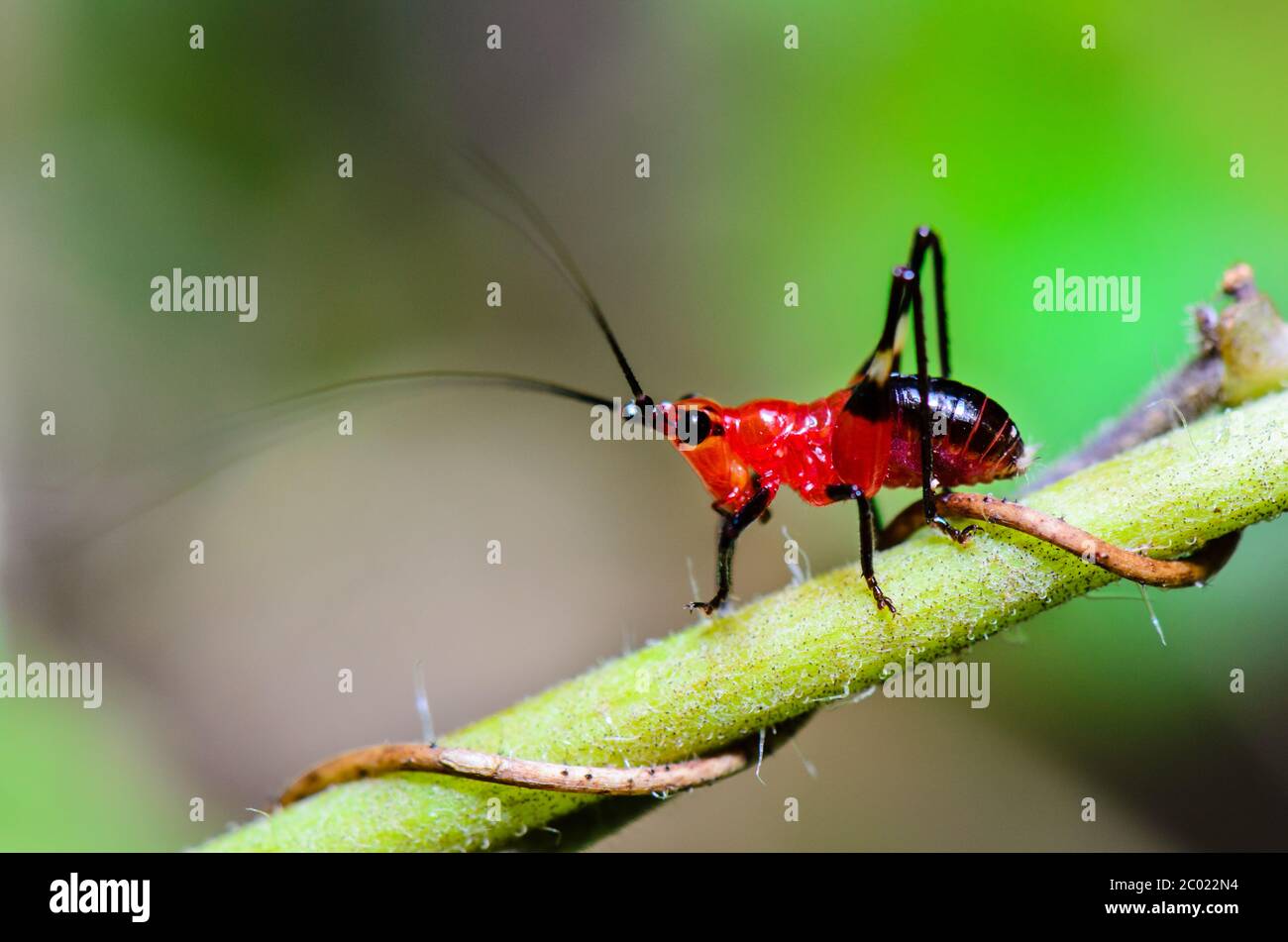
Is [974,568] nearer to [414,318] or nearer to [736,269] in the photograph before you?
[736,269]

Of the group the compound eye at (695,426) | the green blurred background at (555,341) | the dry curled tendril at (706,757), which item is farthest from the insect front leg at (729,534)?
the green blurred background at (555,341)

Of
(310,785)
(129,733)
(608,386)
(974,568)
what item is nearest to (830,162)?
(608,386)

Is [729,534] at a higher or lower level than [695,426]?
lower

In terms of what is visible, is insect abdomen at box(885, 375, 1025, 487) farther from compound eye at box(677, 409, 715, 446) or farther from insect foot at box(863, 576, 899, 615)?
insect foot at box(863, 576, 899, 615)

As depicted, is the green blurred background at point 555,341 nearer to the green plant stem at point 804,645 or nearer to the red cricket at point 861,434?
the red cricket at point 861,434

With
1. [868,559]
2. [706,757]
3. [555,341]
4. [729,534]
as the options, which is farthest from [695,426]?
[555,341]

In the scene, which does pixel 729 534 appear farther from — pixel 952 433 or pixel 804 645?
pixel 804 645
